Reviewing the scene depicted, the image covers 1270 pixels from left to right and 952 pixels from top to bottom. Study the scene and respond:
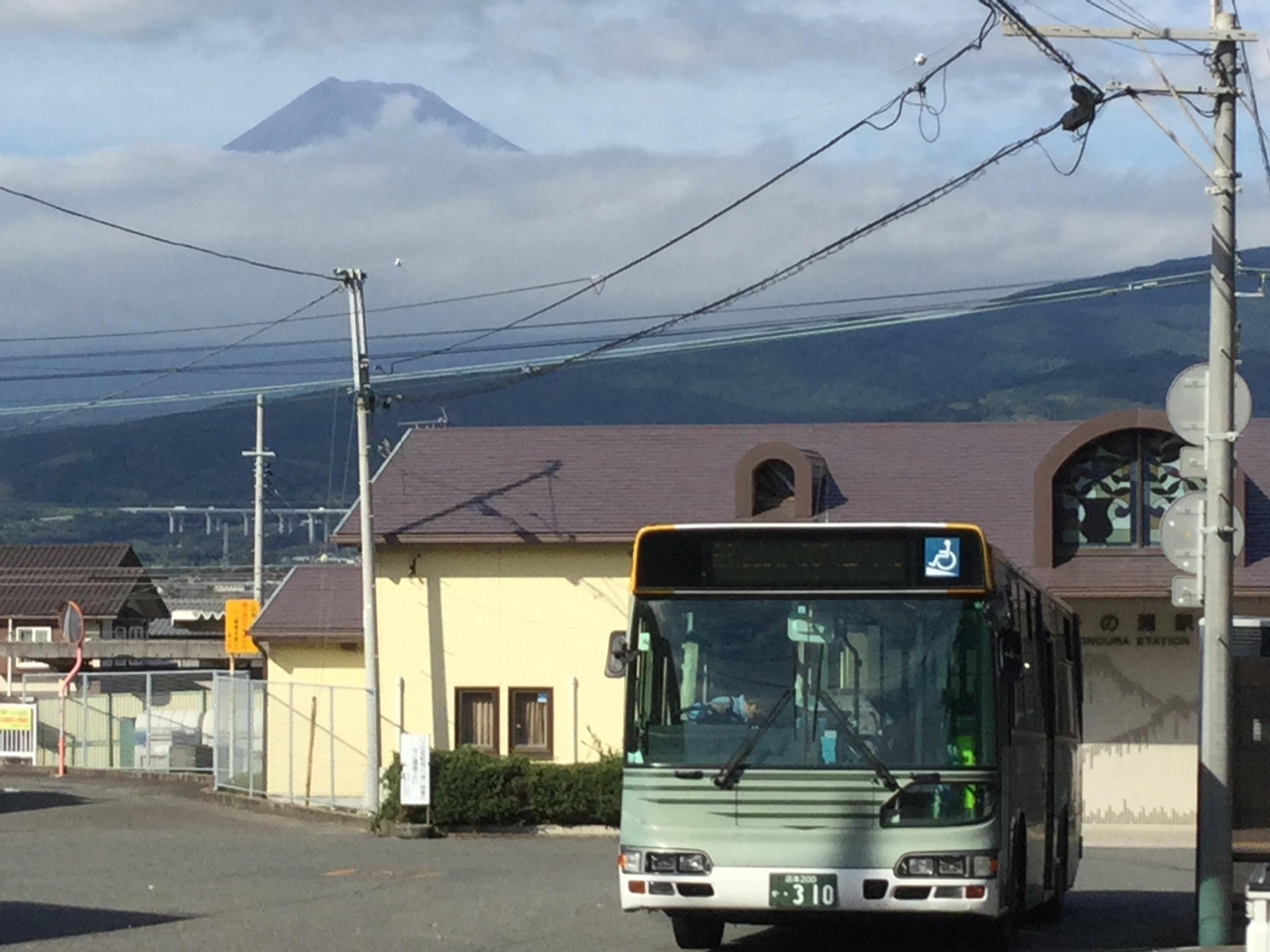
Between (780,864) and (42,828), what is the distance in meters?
17.8

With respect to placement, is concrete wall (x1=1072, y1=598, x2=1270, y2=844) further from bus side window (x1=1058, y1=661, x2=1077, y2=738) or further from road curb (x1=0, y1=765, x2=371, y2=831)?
road curb (x1=0, y1=765, x2=371, y2=831)

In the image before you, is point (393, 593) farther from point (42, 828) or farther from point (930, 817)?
point (930, 817)

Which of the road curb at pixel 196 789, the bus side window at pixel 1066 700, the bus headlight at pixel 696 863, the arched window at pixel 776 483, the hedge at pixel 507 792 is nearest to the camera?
the bus headlight at pixel 696 863

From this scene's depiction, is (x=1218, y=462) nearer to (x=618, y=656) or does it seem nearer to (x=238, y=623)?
(x=618, y=656)

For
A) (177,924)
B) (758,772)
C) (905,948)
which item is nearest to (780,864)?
(758,772)

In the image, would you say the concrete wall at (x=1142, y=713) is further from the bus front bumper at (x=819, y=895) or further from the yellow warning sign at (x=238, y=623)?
the yellow warning sign at (x=238, y=623)

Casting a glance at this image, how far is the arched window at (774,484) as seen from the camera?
30891 millimetres

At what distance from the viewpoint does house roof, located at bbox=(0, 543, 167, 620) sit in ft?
241

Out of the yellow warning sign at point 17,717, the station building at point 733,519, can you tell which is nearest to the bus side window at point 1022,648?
the station building at point 733,519

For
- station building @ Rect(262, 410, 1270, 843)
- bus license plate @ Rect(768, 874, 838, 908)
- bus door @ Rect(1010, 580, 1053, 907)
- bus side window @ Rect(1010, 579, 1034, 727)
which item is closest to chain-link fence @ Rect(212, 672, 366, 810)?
station building @ Rect(262, 410, 1270, 843)

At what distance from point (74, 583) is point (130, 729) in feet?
116

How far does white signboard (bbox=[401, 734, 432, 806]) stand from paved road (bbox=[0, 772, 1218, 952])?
79cm

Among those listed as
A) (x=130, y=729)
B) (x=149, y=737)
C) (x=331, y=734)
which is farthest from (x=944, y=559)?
(x=130, y=729)

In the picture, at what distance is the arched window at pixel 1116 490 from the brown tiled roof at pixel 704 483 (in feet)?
1.25
